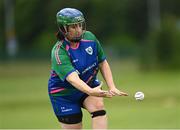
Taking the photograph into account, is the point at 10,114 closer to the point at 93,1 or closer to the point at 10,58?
the point at 10,58

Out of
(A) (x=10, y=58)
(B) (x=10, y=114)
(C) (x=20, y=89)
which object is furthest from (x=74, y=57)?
(A) (x=10, y=58)

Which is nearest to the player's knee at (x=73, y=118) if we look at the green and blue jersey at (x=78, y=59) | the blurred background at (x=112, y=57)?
the green and blue jersey at (x=78, y=59)

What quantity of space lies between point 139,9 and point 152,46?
2857cm

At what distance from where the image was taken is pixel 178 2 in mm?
84000

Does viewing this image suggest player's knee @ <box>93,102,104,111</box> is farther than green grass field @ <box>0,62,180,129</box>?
No

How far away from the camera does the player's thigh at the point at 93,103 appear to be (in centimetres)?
1102

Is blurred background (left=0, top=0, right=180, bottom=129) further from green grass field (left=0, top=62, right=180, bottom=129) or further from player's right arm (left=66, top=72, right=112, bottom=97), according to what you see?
player's right arm (left=66, top=72, right=112, bottom=97)

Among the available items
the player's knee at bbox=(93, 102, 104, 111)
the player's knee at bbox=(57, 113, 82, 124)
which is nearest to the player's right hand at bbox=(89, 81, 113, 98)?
the player's knee at bbox=(93, 102, 104, 111)

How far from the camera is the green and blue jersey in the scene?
10797mm

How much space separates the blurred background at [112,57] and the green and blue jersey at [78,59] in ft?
24.0

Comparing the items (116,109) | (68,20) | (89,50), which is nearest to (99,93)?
(89,50)

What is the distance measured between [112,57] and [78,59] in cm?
5725

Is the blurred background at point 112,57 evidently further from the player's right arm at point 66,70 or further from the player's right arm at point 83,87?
the player's right arm at point 83,87

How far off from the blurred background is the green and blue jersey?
731cm
